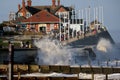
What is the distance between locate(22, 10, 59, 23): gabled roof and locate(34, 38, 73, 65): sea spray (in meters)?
28.9

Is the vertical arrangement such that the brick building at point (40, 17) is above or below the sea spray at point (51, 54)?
above

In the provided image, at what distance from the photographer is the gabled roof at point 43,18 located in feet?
334

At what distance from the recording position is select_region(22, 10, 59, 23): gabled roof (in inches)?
4003

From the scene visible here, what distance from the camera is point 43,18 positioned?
103 meters

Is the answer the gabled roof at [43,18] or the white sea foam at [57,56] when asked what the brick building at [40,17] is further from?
the white sea foam at [57,56]

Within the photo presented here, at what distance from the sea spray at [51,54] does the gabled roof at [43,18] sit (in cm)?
2890

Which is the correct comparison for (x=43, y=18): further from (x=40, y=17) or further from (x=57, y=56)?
(x=57, y=56)

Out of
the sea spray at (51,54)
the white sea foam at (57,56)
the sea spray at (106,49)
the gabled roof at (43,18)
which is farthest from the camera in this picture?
the gabled roof at (43,18)

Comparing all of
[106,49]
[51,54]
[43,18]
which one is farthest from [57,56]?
[43,18]

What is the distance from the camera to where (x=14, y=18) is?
112 m

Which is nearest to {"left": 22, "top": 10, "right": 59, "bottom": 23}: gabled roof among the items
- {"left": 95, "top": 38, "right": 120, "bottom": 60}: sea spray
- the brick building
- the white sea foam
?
the brick building

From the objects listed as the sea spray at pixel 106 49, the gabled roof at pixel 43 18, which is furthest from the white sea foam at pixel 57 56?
the gabled roof at pixel 43 18

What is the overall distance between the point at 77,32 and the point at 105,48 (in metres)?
9.19

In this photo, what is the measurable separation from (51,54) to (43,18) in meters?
37.3
